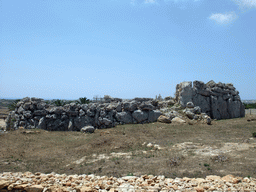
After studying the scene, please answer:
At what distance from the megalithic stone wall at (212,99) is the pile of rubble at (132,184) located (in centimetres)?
2205

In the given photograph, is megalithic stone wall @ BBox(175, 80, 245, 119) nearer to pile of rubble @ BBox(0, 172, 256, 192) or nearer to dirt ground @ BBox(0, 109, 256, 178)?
dirt ground @ BBox(0, 109, 256, 178)

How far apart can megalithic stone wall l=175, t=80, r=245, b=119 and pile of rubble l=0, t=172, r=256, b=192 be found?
22.1 m

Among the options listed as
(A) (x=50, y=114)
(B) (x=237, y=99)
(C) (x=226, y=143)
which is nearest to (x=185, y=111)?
(B) (x=237, y=99)

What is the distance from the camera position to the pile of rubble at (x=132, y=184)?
7.26 meters

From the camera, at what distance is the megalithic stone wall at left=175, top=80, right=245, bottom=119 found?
29272 mm

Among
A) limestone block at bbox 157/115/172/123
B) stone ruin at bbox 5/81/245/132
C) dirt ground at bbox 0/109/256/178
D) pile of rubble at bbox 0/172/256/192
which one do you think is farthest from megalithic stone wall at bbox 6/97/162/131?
pile of rubble at bbox 0/172/256/192

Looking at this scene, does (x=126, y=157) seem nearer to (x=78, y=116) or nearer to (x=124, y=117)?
(x=124, y=117)

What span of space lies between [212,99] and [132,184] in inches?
1028

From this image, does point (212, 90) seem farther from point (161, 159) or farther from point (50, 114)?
point (50, 114)

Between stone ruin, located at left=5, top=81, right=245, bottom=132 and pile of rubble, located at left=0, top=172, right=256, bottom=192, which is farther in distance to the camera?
stone ruin, located at left=5, top=81, right=245, bottom=132

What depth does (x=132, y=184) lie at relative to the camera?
7730 millimetres

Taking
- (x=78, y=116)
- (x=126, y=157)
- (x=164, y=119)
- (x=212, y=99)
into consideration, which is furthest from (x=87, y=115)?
(x=212, y=99)

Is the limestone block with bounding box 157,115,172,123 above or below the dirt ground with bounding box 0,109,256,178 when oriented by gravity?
above

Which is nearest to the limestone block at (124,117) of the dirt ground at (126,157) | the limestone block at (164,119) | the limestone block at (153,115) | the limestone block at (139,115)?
the limestone block at (139,115)
